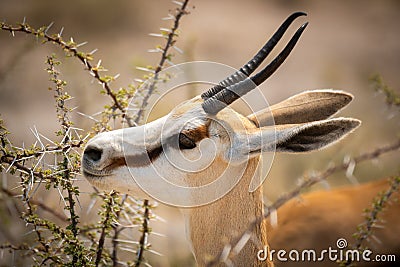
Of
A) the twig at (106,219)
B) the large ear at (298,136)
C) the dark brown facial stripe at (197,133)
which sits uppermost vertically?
the dark brown facial stripe at (197,133)

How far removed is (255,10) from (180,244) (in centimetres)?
742

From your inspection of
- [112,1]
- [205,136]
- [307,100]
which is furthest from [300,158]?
[112,1]

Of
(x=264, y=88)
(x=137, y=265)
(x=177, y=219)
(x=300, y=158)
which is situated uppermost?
(x=264, y=88)

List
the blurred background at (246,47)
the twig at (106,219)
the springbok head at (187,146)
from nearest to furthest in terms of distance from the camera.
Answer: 1. the springbok head at (187,146)
2. the twig at (106,219)
3. the blurred background at (246,47)

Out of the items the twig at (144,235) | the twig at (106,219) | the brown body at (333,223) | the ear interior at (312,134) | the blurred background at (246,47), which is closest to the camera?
the ear interior at (312,134)

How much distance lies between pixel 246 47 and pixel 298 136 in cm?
879

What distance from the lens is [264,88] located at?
10.3 m

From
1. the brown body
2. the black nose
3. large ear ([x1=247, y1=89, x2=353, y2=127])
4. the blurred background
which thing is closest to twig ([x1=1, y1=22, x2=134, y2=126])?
the black nose

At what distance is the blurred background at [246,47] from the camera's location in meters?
8.52

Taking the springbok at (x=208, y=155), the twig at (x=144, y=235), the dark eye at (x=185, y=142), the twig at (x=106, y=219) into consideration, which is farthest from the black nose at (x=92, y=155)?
the twig at (x=144, y=235)

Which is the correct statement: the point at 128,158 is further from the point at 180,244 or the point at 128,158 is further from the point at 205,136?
the point at 180,244

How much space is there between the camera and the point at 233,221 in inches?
138

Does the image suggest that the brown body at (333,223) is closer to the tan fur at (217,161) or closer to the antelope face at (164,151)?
the tan fur at (217,161)

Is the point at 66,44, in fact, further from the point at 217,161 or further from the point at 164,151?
the point at 217,161
